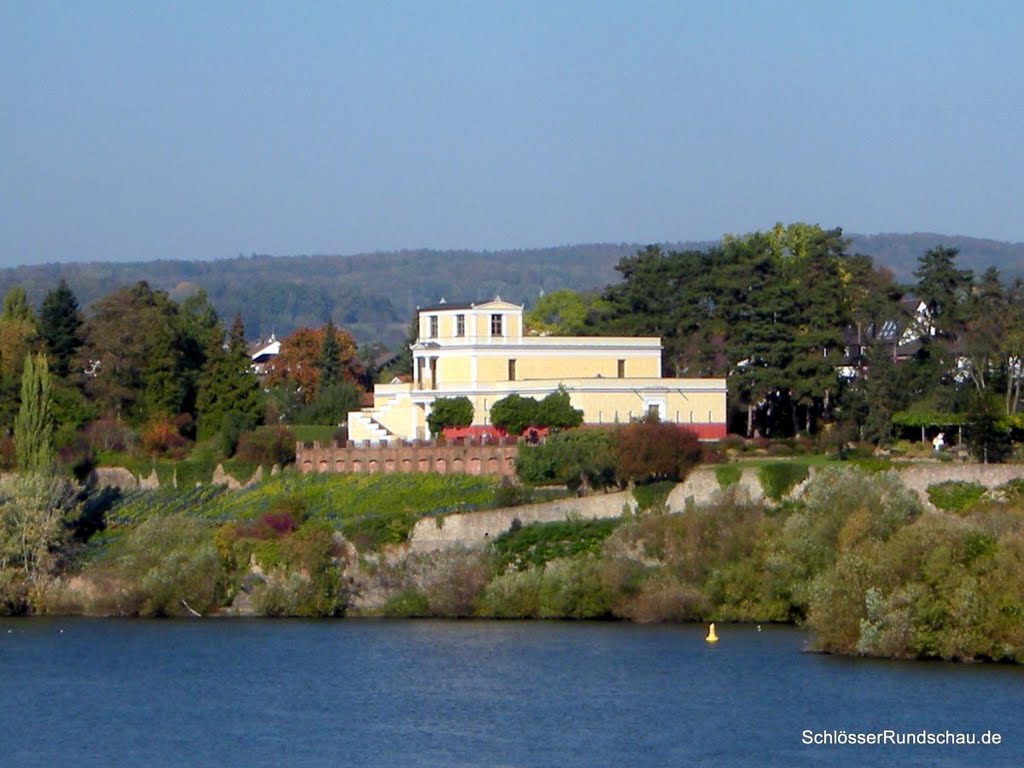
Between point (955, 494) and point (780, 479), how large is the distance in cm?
506

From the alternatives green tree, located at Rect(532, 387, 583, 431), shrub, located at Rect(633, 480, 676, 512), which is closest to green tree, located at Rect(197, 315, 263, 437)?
green tree, located at Rect(532, 387, 583, 431)

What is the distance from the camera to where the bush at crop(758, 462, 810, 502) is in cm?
6178

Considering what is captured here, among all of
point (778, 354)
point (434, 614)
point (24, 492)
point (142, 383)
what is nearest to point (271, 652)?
point (434, 614)

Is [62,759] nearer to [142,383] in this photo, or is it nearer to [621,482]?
[621,482]

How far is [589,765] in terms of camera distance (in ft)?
124

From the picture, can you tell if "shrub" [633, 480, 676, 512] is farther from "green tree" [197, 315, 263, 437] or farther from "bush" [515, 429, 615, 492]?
"green tree" [197, 315, 263, 437]

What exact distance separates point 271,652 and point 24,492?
15735mm

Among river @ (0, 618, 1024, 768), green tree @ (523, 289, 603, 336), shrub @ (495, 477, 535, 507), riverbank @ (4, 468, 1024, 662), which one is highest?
green tree @ (523, 289, 603, 336)

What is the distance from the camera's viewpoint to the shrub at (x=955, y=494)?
59.1 m

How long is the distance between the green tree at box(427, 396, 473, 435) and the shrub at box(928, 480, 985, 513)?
2212cm

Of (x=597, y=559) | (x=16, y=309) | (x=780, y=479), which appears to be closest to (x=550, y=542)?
(x=597, y=559)

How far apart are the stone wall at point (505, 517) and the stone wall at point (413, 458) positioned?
7.35m

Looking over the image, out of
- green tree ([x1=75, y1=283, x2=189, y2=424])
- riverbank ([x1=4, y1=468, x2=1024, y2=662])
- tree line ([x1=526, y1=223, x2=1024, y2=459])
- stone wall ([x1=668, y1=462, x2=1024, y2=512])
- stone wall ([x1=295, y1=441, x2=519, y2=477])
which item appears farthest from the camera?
green tree ([x1=75, y1=283, x2=189, y2=424])

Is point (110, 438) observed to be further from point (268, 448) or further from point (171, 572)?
point (171, 572)
